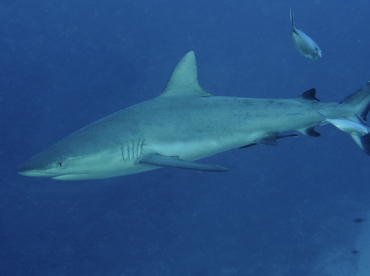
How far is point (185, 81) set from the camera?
443cm

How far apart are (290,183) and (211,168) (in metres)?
14.4

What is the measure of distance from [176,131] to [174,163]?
58 cm

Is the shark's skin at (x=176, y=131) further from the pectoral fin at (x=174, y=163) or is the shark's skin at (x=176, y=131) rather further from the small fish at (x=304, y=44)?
the small fish at (x=304, y=44)

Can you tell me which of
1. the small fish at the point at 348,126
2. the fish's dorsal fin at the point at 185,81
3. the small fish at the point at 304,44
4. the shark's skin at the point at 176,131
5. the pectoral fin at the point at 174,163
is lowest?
the pectoral fin at the point at 174,163

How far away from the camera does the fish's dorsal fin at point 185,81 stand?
4348mm

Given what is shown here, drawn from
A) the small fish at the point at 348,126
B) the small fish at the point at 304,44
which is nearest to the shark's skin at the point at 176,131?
the small fish at the point at 348,126

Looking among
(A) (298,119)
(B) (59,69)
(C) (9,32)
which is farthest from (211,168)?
(C) (9,32)

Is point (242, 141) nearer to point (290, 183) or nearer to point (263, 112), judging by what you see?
point (263, 112)

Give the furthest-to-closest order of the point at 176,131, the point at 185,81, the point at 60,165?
the point at 185,81, the point at 176,131, the point at 60,165

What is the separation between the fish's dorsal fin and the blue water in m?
7.95

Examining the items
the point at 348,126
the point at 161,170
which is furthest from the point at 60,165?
the point at 161,170

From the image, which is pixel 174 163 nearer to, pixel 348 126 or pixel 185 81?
pixel 185 81

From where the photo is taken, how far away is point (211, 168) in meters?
3.13

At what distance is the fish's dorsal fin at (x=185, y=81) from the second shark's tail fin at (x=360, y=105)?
6.86ft
